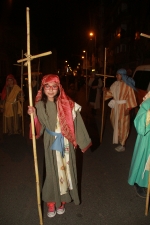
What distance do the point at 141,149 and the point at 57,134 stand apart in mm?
1271

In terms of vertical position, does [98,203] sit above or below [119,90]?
below

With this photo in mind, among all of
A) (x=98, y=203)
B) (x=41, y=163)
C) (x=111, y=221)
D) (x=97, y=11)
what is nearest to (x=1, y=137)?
(x=41, y=163)

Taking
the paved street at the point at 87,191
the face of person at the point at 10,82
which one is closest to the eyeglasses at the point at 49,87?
the paved street at the point at 87,191

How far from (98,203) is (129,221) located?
56cm

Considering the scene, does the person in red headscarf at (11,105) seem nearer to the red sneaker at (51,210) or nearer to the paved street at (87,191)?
the paved street at (87,191)

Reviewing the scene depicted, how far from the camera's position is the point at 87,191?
367cm

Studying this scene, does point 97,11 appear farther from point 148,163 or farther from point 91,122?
point 148,163

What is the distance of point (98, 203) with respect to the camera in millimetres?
3344

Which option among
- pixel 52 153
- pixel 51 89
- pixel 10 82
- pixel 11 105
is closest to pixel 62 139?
pixel 52 153

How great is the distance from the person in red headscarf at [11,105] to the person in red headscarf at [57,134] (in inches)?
154

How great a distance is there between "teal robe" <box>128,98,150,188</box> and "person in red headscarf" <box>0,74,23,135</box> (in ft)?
14.3

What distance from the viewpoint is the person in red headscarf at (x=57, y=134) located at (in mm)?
2748

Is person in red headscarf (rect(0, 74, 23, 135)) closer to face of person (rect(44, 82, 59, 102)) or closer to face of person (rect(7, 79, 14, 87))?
face of person (rect(7, 79, 14, 87))

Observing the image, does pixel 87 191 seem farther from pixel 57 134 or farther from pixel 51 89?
pixel 51 89
